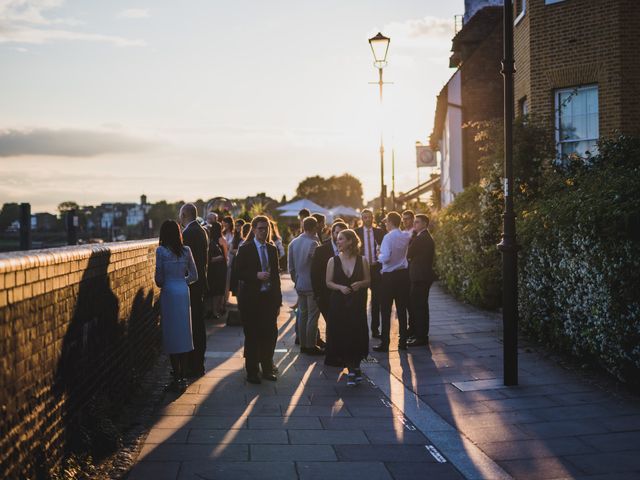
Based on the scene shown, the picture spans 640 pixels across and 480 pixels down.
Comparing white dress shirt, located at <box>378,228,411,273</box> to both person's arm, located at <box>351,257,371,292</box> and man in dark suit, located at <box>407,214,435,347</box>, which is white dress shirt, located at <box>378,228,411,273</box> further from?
person's arm, located at <box>351,257,371,292</box>

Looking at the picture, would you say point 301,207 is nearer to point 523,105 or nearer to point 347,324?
point 523,105

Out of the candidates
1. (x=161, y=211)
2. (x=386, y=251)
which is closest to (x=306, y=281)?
(x=386, y=251)

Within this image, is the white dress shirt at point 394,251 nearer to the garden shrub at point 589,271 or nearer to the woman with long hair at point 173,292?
the garden shrub at point 589,271

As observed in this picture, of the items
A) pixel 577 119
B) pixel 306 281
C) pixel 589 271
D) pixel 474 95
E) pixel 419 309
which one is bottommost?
pixel 419 309

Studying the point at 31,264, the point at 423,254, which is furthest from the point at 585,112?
the point at 31,264

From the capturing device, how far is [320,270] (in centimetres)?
1027

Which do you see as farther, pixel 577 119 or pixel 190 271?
pixel 577 119

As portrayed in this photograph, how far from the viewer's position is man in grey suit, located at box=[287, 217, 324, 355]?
10.8m

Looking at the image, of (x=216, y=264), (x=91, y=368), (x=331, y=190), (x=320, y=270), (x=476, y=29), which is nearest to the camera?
(x=91, y=368)

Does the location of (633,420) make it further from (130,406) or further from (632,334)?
(130,406)

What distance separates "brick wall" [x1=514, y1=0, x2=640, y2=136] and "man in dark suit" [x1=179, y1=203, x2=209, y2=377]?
9.63 metres

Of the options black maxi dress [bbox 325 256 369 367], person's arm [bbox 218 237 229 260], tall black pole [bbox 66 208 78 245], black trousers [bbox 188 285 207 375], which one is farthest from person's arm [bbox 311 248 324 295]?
tall black pole [bbox 66 208 78 245]

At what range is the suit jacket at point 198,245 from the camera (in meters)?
9.10

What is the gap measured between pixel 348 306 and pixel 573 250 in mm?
2631
